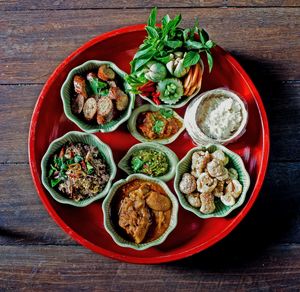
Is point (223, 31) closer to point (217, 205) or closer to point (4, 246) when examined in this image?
point (217, 205)

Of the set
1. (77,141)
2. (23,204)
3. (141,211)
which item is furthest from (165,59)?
(23,204)

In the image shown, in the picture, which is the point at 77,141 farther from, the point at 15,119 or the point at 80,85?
the point at 15,119

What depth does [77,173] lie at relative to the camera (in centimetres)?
187

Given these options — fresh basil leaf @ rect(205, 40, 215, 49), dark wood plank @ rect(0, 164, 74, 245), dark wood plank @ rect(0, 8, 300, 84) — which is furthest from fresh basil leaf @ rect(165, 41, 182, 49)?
dark wood plank @ rect(0, 164, 74, 245)

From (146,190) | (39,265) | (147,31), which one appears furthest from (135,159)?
(39,265)

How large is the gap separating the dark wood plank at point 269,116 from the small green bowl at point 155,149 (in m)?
0.43

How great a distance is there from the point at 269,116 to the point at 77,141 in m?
0.79

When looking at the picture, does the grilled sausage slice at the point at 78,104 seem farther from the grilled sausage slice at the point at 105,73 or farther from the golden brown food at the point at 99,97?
the grilled sausage slice at the point at 105,73

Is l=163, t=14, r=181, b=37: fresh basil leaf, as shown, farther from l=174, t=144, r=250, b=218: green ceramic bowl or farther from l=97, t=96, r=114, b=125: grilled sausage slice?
l=174, t=144, r=250, b=218: green ceramic bowl

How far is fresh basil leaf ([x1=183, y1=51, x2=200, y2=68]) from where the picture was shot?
180 centimetres

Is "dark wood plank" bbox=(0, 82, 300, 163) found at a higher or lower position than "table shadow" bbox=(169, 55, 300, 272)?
higher

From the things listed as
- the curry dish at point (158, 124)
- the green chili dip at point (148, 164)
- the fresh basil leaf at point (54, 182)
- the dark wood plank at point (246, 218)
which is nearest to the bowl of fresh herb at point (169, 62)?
the curry dish at point (158, 124)

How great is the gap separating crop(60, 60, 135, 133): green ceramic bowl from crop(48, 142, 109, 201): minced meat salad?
95mm

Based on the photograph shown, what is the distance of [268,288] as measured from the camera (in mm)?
2100
